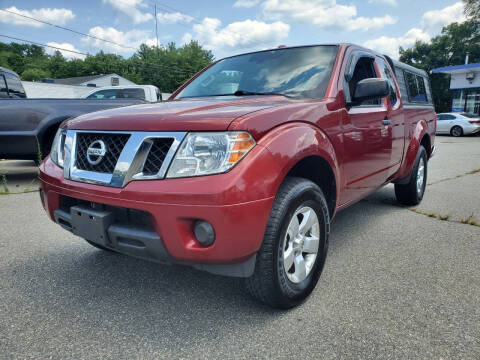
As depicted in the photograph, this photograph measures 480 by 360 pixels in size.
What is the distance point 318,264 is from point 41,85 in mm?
29877

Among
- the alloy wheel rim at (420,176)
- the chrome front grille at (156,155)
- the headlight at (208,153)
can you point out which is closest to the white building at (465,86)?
the alloy wheel rim at (420,176)

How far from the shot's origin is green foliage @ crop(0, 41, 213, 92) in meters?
58.7

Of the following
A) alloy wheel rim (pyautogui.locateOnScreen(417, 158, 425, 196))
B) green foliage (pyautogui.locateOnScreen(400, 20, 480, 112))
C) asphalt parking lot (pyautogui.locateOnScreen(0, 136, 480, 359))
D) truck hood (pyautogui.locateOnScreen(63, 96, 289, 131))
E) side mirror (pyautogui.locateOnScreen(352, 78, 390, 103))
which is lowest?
asphalt parking lot (pyautogui.locateOnScreen(0, 136, 480, 359))

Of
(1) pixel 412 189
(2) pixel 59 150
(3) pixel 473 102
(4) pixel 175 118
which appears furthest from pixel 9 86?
(3) pixel 473 102

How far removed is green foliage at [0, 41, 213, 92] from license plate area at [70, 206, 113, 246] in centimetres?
5833

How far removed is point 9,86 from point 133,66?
59030 millimetres

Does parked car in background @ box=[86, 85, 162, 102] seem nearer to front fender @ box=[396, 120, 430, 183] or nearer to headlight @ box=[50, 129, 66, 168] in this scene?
front fender @ box=[396, 120, 430, 183]

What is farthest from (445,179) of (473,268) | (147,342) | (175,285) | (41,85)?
(41,85)

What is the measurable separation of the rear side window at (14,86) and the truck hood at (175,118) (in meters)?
5.27

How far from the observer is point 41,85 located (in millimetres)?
27109

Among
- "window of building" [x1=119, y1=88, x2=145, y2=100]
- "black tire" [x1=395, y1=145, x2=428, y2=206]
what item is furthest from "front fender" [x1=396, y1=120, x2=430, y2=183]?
"window of building" [x1=119, y1=88, x2=145, y2=100]

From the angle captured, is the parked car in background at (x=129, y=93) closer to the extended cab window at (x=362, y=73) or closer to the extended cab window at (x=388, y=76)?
the extended cab window at (x=388, y=76)

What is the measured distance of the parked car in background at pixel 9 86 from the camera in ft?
20.9

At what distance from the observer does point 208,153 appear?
1.80 meters
